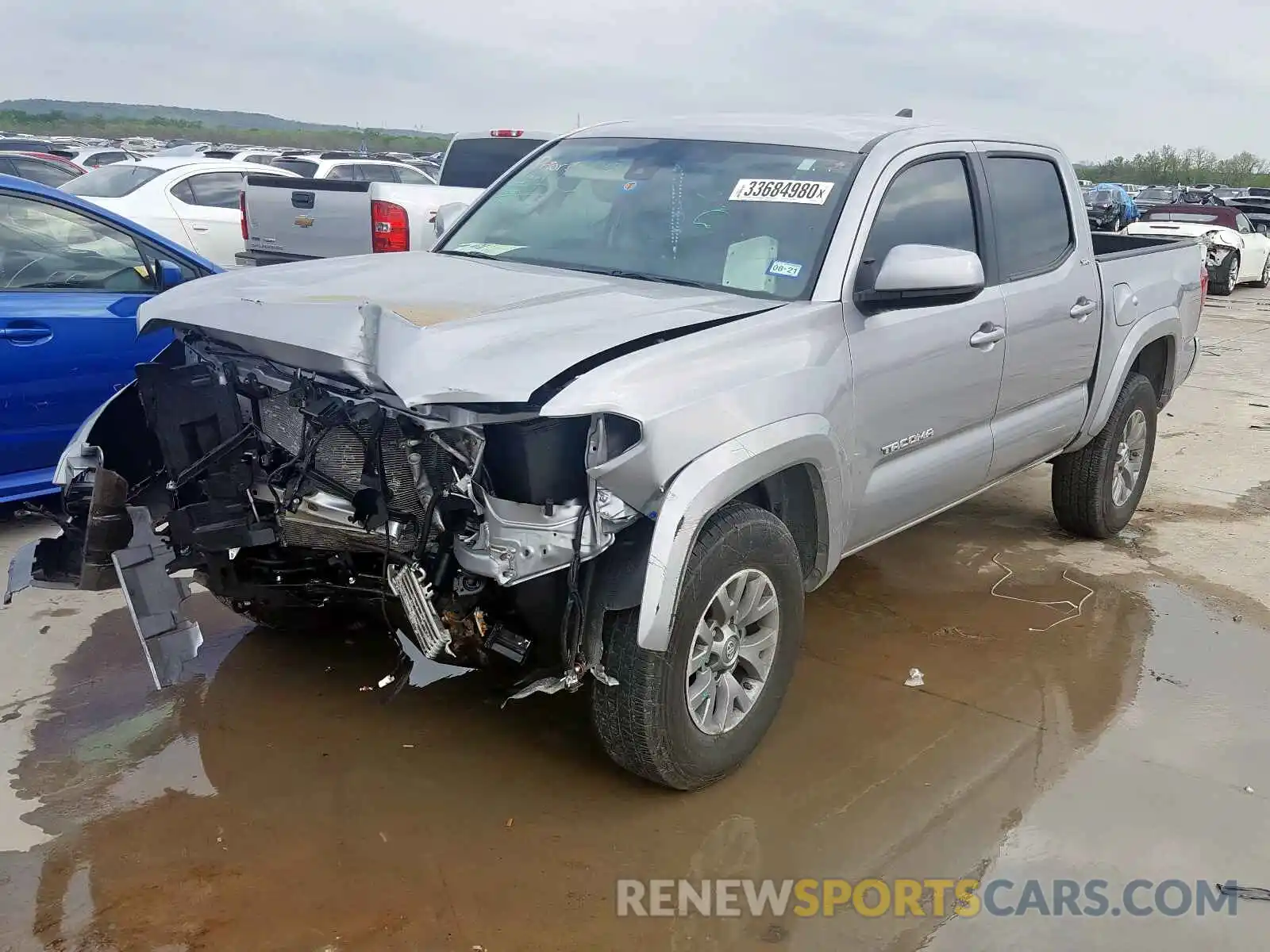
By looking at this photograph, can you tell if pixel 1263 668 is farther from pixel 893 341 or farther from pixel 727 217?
pixel 727 217

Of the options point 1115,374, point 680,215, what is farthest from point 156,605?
point 1115,374

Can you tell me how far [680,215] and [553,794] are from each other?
2.10 metres

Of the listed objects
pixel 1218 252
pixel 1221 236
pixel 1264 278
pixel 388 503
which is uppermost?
pixel 388 503

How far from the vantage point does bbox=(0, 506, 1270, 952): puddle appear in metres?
2.83

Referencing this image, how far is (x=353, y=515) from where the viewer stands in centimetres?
314

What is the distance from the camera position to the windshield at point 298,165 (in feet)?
60.1

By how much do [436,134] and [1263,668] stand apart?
12992 centimetres

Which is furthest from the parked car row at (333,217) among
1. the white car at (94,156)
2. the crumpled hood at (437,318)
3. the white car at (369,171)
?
the white car at (94,156)

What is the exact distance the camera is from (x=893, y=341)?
12.5 ft

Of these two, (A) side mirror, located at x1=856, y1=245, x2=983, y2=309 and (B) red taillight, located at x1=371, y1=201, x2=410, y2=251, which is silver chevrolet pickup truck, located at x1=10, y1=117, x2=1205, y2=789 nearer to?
(A) side mirror, located at x1=856, y1=245, x2=983, y2=309

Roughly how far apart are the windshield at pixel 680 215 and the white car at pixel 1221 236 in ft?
50.7

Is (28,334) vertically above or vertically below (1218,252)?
above

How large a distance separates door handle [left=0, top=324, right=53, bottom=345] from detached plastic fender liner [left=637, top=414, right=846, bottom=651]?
349 centimetres

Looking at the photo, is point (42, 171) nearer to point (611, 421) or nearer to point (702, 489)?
point (611, 421)
